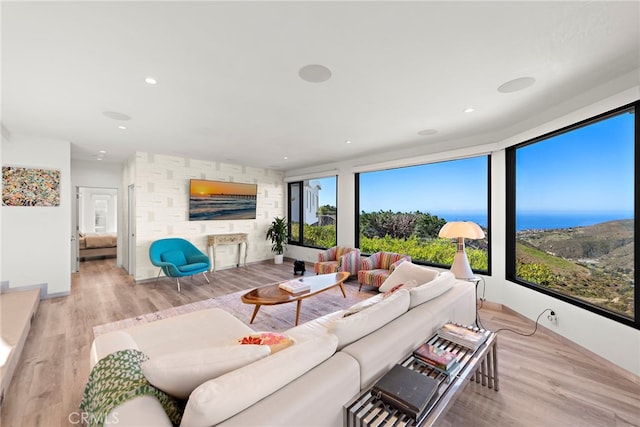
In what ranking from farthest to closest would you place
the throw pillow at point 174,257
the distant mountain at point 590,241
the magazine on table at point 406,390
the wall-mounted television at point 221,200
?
1. the wall-mounted television at point 221,200
2. the throw pillow at point 174,257
3. the distant mountain at point 590,241
4. the magazine on table at point 406,390

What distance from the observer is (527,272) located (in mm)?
3258

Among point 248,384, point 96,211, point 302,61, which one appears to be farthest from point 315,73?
point 96,211

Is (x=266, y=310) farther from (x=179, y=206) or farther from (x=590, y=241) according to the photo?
(x=590, y=241)

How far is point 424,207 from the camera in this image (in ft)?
15.4

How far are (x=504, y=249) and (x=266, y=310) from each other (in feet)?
11.2

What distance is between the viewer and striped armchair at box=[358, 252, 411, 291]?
13.2 ft

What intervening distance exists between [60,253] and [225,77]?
13.7 feet

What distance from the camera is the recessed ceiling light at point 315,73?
1992mm

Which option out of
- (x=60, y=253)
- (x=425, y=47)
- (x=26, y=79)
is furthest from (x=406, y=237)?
(x=60, y=253)

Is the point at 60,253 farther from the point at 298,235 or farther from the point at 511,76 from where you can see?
the point at 511,76

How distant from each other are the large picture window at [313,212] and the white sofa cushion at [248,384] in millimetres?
A: 4773

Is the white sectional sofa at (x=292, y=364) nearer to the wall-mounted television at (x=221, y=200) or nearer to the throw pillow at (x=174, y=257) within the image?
the throw pillow at (x=174, y=257)

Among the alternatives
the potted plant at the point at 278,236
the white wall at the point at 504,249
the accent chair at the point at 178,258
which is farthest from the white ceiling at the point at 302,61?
the potted plant at the point at 278,236

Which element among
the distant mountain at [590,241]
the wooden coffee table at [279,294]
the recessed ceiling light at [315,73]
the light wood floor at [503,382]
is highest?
the recessed ceiling light at [315,73]
